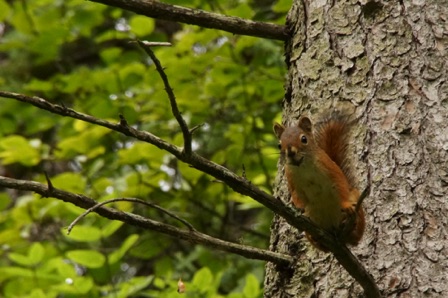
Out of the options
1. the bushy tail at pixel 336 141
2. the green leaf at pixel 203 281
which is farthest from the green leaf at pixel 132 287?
the bushy tail at pixel 336 141

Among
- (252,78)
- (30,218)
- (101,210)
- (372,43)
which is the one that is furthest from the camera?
(30,218)

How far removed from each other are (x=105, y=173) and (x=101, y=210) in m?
2.97

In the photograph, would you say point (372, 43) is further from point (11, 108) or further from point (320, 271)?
point (11, 108)

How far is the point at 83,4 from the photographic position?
5195 millimetres

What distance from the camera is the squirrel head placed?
2.16 metres

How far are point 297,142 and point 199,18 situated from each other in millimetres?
860

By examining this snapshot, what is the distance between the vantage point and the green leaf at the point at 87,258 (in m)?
3.80

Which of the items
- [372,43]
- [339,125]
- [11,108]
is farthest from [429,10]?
[11,108]

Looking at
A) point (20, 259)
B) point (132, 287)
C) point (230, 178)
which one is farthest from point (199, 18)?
point (20, 259)

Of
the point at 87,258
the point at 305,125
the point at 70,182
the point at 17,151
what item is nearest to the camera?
the point at 305,125

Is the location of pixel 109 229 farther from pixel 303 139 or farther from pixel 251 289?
pixel 303 139

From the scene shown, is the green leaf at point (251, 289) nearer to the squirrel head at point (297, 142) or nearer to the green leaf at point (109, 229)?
the green leaf at point (109, 229)

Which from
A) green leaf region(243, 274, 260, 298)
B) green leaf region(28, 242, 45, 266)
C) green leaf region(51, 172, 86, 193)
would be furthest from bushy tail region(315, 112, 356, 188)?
green leaf region(51, 172, 86, 193)

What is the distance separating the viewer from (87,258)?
3838mm
